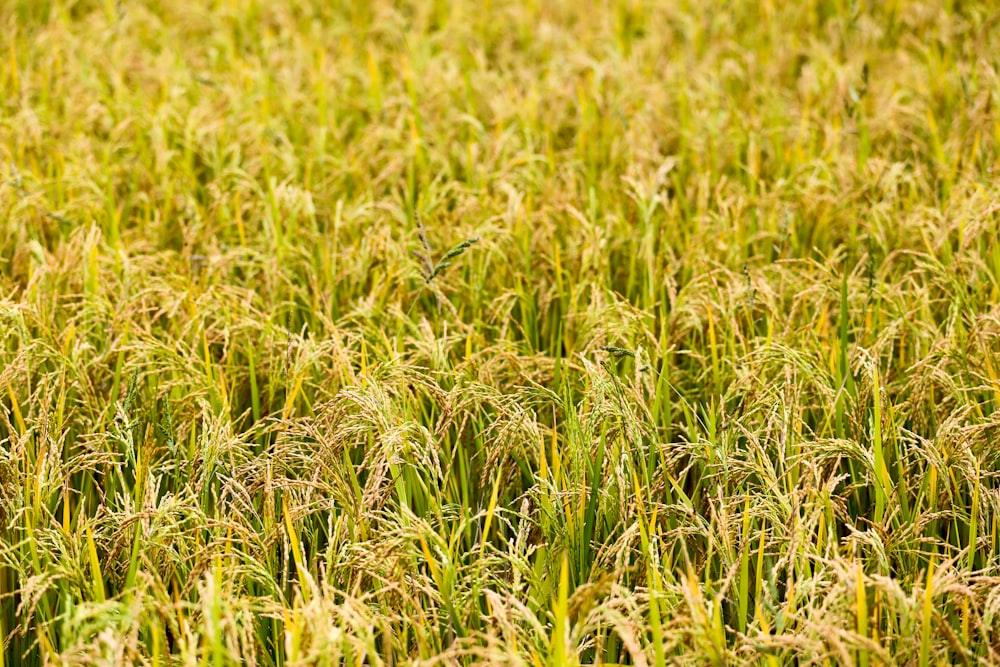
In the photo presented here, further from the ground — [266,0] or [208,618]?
[266,0]

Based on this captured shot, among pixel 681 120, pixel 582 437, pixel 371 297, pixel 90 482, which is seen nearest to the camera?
pixel 582 437

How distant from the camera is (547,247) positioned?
10.1 ft

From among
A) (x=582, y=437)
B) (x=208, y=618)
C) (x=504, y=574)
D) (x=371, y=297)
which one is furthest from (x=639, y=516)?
(x=371, y=297)

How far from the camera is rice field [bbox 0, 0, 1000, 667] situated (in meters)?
1.79

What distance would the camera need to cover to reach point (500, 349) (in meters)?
2.44

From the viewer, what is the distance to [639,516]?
6.23 ft

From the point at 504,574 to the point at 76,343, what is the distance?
1.16 metres

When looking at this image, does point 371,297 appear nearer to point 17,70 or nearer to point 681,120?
point 681,120

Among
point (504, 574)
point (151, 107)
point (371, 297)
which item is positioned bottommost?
point (504, 574)

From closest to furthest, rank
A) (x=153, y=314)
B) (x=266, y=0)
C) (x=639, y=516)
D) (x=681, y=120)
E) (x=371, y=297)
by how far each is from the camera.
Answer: (x=639, y=516) < (x=371, y=297) < (x=153, y=314) < (x=681, y=120) < (x=266, y=0)

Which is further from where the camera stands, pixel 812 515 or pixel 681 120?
pixel 681 120

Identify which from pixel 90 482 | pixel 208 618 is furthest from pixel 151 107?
pixel 208 618

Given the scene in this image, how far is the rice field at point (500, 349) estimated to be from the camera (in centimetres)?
179

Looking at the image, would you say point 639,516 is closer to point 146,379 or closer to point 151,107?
point 146,379
